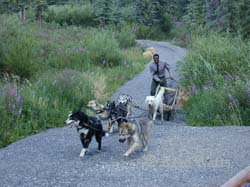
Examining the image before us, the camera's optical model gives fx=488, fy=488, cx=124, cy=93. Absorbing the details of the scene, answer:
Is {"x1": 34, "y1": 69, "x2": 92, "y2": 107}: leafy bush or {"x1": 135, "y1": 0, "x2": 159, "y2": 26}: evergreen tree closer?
{"x1": 34, "y1": 69, "x2": 92, "y2": 107}: leafy bush

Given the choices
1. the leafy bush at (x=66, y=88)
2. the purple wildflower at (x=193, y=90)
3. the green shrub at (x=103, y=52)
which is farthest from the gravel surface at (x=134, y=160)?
the green shrub at (x=103, y=52)

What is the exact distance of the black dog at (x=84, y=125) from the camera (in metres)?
8.57

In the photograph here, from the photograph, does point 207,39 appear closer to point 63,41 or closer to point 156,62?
point 156,62

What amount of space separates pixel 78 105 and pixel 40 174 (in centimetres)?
593

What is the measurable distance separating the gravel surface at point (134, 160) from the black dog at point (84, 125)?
0.93 ft

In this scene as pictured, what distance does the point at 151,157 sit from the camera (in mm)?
8570

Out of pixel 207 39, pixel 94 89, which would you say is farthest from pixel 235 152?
pixel 207 39

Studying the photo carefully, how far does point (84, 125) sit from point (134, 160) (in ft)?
3.64

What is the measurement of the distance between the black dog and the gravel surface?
0.93ft

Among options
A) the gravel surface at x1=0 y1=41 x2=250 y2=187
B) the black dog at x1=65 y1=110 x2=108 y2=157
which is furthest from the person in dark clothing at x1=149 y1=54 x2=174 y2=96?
the black dog at x1=65 y1=110 x2=108 y2=157

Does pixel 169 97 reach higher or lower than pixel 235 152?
lower

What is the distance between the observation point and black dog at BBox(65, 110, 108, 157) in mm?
8573

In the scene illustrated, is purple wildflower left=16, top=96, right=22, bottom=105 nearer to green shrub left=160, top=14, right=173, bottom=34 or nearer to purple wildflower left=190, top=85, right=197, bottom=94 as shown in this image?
purple wildflower left=190, top=85, right=197, bottom=94

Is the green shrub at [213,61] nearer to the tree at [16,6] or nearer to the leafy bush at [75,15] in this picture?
the tree at [16,6]
